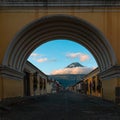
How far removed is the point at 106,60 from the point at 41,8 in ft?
23.0

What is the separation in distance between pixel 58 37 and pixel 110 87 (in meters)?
7.70

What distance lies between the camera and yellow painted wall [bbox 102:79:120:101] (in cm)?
2385

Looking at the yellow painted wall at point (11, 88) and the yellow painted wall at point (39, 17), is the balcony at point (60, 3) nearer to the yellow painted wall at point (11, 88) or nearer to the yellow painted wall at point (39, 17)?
the yellow painted wall at point (39, 17)

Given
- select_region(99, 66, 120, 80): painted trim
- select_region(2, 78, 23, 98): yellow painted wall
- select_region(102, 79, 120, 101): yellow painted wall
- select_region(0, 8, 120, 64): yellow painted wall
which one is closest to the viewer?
select_region(99, 66, 120, 80): painted trim

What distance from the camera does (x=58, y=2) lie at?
939 inches

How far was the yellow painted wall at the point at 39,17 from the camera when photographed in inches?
949

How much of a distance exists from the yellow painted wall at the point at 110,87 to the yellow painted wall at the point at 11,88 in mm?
7929

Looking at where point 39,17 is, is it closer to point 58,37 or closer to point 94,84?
point 58,37

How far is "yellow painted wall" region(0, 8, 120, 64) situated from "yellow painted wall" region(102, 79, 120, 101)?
6.05ft

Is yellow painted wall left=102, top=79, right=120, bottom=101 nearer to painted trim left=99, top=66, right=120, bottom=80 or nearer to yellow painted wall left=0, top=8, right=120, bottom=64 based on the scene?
painted trim left=99, top=66, right=120, bottom=80

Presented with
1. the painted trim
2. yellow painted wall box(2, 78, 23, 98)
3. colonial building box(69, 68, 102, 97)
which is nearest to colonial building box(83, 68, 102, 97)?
colonial building box(69, 68, 102, 97)

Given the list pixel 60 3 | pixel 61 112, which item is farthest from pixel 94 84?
pixel 61 112

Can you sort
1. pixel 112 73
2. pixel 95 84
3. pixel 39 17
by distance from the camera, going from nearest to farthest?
pixel 39 17 → pixel 112 73 → pixel 95 84

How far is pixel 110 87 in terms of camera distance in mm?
25766
